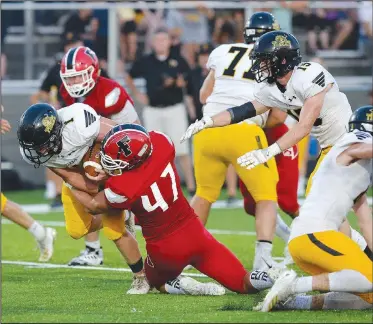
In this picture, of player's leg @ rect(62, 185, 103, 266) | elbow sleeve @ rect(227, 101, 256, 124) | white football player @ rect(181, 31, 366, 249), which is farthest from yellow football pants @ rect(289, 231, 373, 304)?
player's leg @ rect(62, 185, 103, 266)

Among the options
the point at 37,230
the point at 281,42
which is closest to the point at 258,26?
the point at 281,42

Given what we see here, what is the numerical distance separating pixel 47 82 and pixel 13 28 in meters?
2.97

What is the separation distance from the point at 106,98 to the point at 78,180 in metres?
1.56

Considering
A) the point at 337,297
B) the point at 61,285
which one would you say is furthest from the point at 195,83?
the point at 337,297

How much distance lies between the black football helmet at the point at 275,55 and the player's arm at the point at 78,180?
1286mm

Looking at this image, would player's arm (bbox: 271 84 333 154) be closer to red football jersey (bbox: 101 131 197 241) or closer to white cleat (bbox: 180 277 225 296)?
red football jersey (bbox: 101 131 197 241)

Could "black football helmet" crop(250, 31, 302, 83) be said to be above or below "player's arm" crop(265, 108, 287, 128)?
above

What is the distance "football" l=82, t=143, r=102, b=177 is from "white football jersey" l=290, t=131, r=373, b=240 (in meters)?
1.41

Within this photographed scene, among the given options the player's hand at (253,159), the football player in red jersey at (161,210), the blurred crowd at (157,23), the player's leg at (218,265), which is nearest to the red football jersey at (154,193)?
the football player in red jersey at (161,210)

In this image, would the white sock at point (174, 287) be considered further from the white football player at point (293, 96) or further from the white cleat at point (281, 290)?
the white cleat at point (281, 290)

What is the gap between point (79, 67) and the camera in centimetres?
835

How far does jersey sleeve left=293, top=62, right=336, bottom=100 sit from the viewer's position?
269 inches

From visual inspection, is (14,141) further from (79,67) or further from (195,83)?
(79,67)

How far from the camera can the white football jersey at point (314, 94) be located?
6855mm
